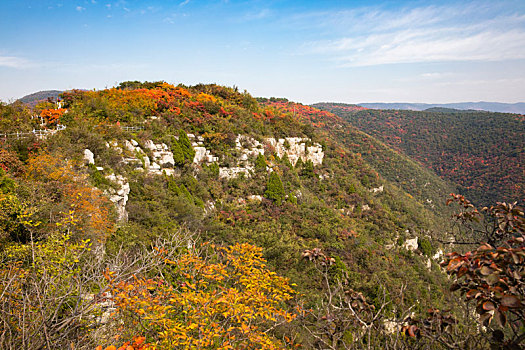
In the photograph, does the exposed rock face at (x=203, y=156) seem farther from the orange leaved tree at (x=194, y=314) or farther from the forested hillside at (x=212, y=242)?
the orange leaved tree at (x=194, y=314)

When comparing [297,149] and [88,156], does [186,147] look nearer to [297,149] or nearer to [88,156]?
[88,156]

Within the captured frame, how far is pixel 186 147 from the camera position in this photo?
2119 centimetres

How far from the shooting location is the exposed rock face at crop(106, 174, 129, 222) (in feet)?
44.0

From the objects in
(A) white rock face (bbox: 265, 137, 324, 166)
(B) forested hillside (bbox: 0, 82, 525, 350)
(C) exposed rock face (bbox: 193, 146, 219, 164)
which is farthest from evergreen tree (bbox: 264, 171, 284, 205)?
(A) white rock face (bbox: 265, 137, 324, 166)

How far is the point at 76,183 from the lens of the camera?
34.8 ft

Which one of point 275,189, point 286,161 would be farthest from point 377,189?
point 275,189

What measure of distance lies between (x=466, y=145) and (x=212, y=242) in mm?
91229

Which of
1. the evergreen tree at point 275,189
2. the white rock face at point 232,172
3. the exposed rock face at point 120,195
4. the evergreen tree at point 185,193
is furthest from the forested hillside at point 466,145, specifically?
the exposed rock face at point 120,195

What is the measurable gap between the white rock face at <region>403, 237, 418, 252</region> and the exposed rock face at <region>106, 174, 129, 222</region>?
26130 millimetres

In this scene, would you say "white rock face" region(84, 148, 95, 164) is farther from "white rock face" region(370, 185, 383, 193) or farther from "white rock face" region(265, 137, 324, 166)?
"white rock face" region(370, 185, 383, 193)

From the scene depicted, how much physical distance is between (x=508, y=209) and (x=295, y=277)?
49.9 feet

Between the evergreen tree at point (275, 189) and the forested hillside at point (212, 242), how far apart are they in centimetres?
12

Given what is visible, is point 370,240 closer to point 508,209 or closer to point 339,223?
point 339,223

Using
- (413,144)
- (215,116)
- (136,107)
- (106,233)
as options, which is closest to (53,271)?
(106,233)
